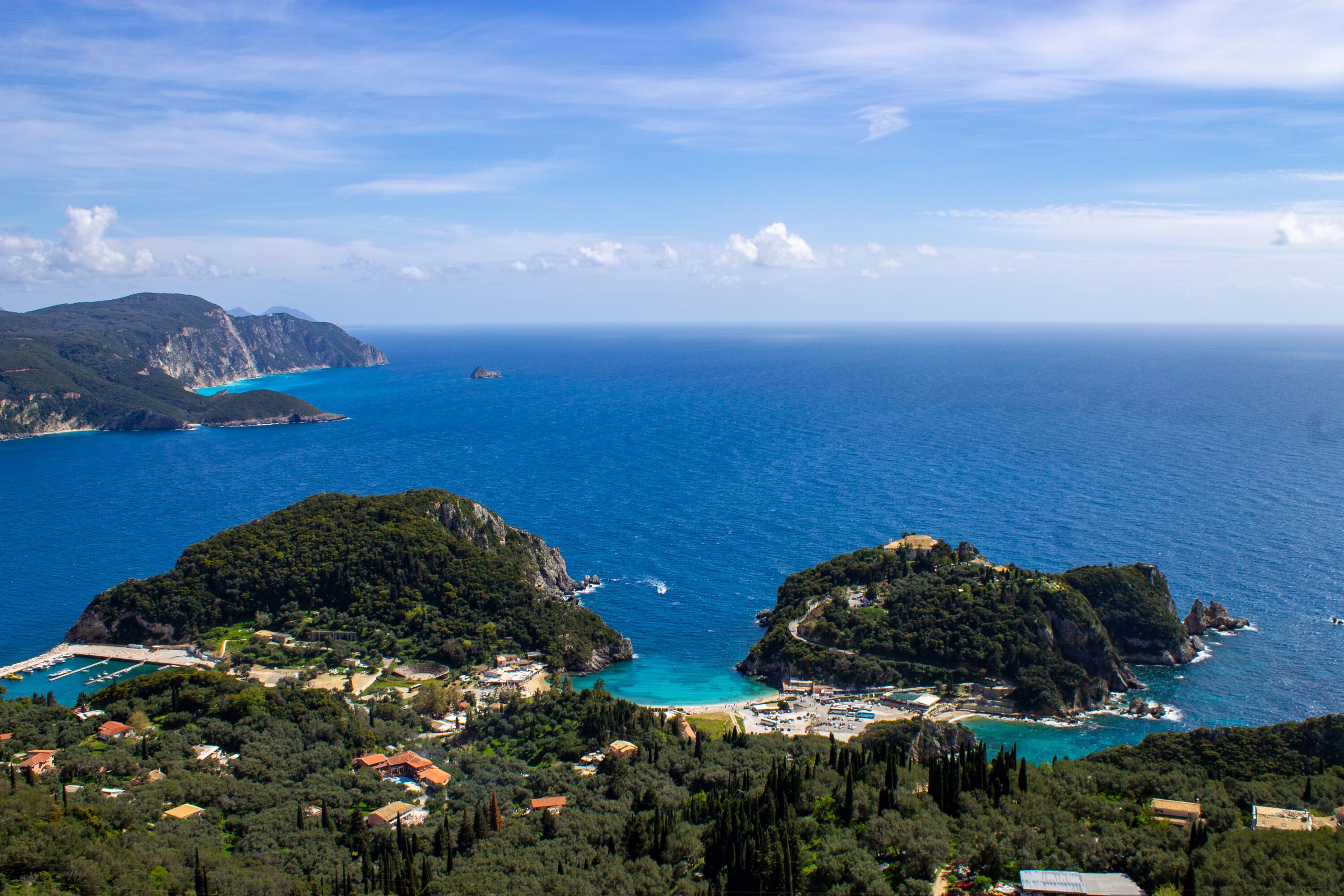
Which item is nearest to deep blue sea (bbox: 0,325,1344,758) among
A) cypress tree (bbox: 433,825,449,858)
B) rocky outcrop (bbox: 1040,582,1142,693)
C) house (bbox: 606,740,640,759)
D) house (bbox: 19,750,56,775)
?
rocky outcrop (bbox: 1040,582,1142,693)

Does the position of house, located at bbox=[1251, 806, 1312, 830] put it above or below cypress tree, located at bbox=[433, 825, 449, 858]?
above

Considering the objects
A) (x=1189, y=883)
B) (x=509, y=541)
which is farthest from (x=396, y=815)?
(x=509, y=541)

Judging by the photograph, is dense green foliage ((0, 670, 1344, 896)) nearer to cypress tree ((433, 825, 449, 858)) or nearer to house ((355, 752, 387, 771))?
cypress tree ((433, 825, 449, 858))

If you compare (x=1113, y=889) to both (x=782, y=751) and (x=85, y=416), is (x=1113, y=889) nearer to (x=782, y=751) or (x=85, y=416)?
(x=782, y=751)

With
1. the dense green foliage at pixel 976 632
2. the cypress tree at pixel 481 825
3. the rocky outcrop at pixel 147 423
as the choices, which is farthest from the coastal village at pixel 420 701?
the rocky outcrop at pixel 147 423

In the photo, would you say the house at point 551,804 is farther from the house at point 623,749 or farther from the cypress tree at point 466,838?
the house at point 623,749

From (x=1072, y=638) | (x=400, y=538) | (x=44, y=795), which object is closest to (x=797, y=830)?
(x=44, y=795)

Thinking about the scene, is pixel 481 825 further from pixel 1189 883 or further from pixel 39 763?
pixel 1189 883
